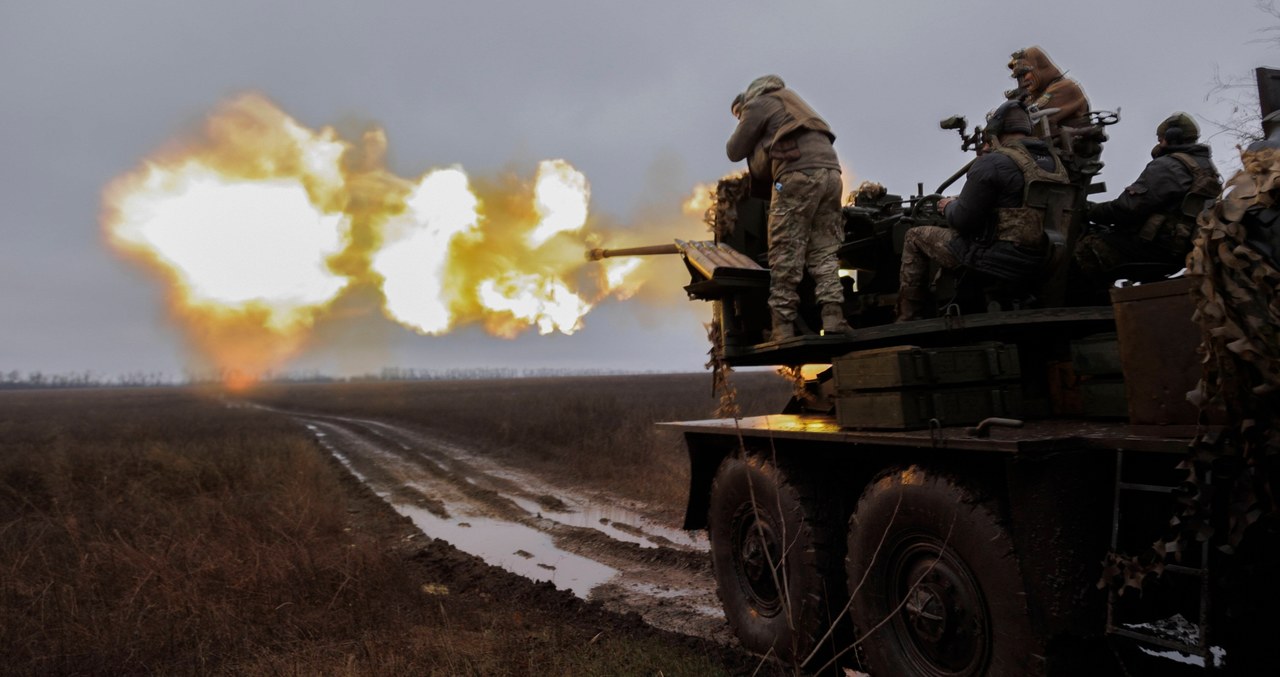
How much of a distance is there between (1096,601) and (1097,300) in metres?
2.59

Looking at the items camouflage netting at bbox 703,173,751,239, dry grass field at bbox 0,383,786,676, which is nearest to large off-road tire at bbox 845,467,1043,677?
dry grass field at bbox 0,383,786,676

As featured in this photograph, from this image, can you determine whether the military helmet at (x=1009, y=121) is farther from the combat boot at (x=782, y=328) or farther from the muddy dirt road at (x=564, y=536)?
the muddy dirt road at (x=564, y=536)

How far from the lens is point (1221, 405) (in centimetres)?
253

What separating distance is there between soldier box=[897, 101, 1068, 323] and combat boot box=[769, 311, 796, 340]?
109cm

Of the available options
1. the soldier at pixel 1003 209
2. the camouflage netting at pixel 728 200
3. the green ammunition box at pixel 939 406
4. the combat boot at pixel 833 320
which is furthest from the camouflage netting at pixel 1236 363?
the camouflage netting at pixel 728 200

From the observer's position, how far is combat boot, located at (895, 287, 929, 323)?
17.1ft

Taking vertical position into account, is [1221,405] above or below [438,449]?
above

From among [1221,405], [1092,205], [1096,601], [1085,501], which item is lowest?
[1096,601]

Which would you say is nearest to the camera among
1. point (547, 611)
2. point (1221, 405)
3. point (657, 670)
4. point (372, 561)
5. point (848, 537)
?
point (1221, 405)

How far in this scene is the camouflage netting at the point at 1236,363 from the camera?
92.8 inches

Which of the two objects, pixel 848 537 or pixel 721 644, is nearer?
pixel 848 537

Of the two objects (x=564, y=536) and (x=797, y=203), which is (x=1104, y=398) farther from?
(x=564, y=536)

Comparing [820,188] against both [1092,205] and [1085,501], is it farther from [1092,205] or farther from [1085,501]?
[1085,501]

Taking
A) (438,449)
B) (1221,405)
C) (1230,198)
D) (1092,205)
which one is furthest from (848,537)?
(438,449)
